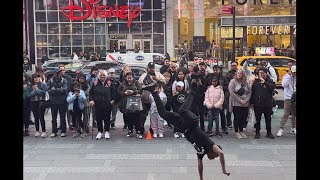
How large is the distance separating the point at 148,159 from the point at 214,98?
8.64 feet

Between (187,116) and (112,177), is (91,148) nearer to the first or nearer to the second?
(112,177)

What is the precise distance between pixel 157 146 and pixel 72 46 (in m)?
28.2

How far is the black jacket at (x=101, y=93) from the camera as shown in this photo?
1080cm

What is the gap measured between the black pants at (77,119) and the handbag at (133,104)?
4.08 ft

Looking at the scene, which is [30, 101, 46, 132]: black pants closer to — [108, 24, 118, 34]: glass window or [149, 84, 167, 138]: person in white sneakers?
[149, 84, 167, 138]: person in white sneakers

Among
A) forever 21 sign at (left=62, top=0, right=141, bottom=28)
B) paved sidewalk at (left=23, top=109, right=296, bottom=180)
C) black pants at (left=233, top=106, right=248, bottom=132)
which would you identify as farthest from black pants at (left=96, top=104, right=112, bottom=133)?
forever 21 sign at (left=62, top=0, right=141, bottom=28)

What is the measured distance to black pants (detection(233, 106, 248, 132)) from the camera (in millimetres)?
10734

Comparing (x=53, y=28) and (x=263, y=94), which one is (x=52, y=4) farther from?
(x=263, y=94)

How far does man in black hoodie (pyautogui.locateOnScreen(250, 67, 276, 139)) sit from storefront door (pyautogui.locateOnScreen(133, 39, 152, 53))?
88.4 ft

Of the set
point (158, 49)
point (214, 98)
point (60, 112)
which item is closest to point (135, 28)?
point (158, 49)

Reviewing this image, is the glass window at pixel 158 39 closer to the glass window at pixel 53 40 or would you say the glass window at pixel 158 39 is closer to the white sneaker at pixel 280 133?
the glass window at pixel 53 40

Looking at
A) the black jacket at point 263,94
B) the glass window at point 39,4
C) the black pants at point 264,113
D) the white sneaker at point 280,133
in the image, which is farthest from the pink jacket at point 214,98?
the glass window at point 39,4

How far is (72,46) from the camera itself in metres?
36.8
